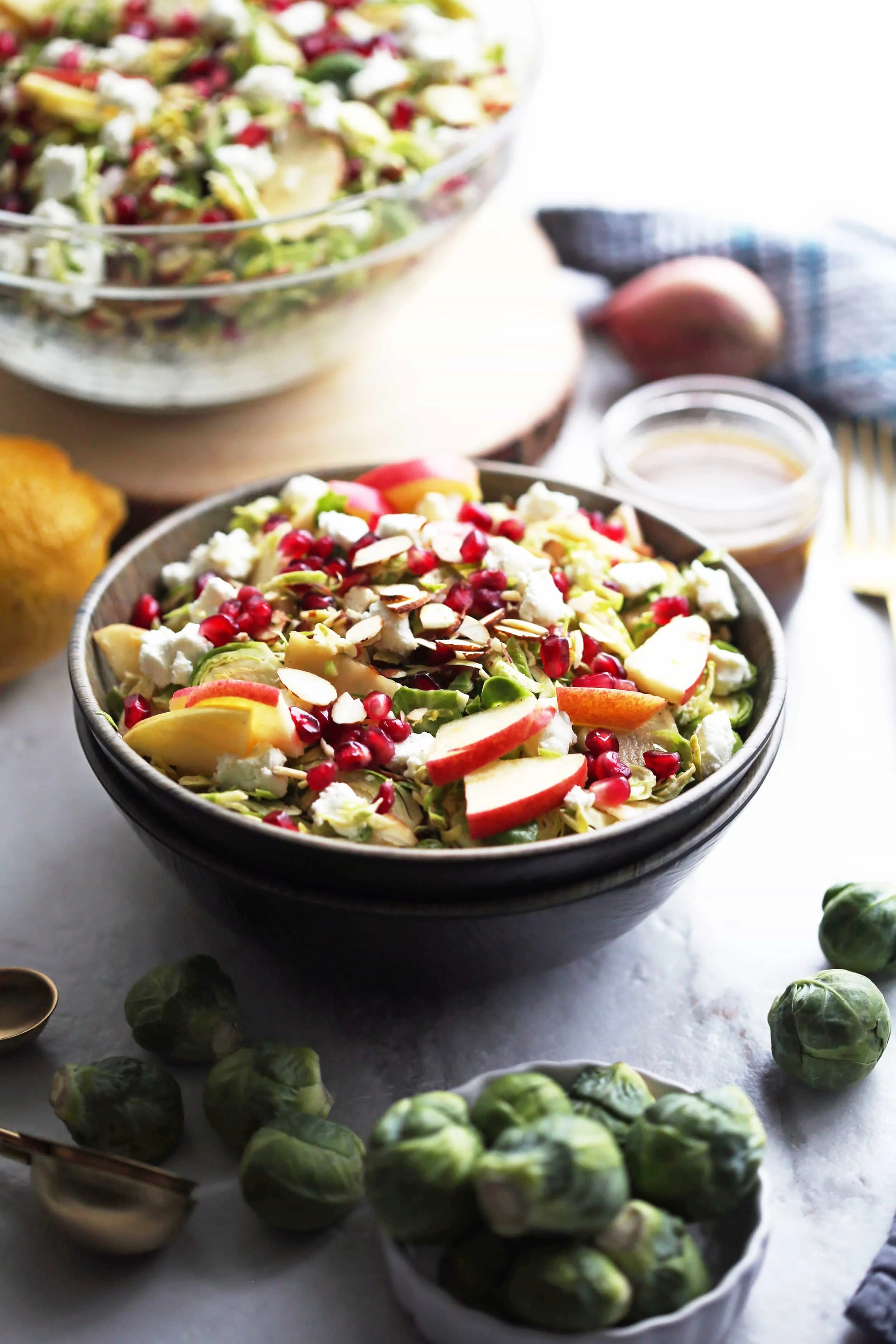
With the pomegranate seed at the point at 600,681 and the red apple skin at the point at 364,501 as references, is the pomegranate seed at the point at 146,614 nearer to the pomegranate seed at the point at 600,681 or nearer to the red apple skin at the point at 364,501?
the red apple skin at the point at 364,501

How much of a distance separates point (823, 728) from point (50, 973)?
1.52 m

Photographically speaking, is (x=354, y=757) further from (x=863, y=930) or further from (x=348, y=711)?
(x=863, y=930)

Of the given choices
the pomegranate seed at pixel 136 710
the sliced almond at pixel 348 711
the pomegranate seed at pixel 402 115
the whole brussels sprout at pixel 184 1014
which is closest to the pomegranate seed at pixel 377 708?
the sliced almond at pixel 348 711

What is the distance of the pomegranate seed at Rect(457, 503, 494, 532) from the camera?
7.30ft

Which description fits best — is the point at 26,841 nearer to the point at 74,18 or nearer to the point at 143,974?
the point at 143,974

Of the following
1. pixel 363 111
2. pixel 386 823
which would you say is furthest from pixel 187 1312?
pixel 363 111

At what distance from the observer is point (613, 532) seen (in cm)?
227

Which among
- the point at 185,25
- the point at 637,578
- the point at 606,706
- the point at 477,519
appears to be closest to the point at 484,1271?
the point at 606,706

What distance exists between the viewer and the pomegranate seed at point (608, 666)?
197 cm

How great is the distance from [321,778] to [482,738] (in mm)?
232

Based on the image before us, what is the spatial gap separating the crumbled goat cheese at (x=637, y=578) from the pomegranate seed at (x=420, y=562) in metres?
0.31

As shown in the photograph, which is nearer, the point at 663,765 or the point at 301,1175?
the point at 301,1175

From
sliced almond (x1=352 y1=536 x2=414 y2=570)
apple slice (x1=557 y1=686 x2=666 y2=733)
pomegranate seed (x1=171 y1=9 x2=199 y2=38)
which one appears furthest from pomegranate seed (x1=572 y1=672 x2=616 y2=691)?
pomegranate seed (x1=171 y1=9 x2=199 y2=38)

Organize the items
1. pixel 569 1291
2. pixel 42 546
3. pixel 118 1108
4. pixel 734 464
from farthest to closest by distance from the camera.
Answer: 1. pixel 734 464
2. pixel 42 546
3. pixel 118 1108
4. pixel 569 1291
